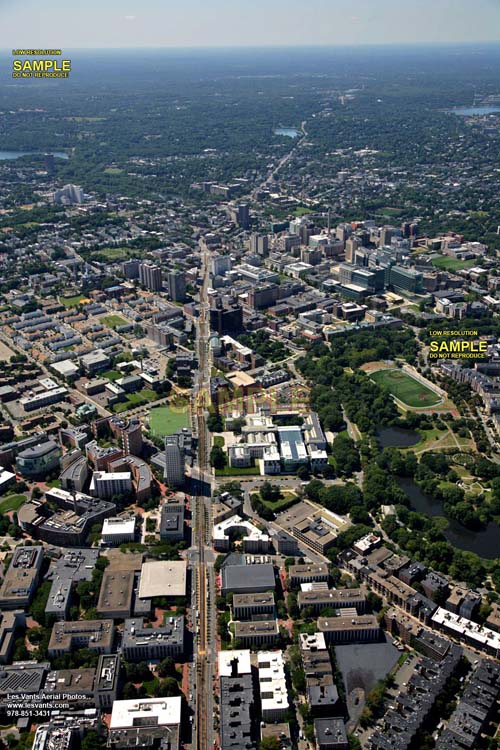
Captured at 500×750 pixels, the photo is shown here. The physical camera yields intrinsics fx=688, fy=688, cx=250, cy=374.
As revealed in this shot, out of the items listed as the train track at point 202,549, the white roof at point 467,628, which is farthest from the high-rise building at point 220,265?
the white roof at point 467,628

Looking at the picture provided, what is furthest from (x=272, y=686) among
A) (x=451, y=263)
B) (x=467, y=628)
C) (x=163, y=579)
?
(x=451, y=263)

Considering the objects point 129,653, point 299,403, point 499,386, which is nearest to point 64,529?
point 129,653

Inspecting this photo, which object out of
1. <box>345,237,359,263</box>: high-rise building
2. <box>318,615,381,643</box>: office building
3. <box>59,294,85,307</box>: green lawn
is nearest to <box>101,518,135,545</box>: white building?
<box>318,615,381,643</box>: office building

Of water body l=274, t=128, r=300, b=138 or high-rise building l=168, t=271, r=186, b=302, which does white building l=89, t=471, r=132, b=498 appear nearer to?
high-rise building l=168, t=271, r=186, b=302

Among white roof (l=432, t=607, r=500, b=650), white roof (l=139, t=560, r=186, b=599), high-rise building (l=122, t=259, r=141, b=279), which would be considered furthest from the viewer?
high-rise building (l=122, t=259, r=141, b=279)

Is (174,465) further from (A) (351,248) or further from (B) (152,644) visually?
(A) (351,248)
